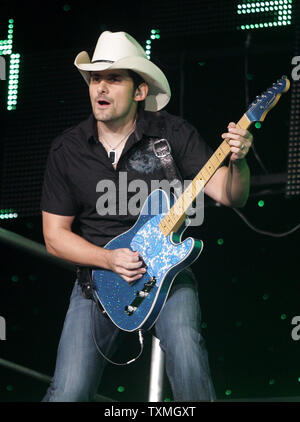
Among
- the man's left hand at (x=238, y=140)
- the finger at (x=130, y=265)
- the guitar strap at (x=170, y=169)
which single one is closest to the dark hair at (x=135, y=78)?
the guitar strap at (x=170, y=169)

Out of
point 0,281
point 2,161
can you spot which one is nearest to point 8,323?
point 0,281

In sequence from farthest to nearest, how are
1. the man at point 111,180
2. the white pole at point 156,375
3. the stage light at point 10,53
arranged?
1. the stage light at point 10,53
2. the white pole at point 156,375
3. the man at point 111,180

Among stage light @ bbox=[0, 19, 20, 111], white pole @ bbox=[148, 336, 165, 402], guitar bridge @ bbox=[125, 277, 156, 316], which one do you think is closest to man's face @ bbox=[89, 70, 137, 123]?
guitar bridge @ bbox=[125, 277, 156, 316]

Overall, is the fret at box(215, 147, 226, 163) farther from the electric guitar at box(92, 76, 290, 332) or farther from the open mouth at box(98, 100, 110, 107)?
the open mouth at box(98, 100, 110, 107)

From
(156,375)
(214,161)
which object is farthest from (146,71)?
(156,375)

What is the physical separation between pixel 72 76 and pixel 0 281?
1.47 metres

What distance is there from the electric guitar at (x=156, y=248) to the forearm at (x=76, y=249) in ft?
0.25

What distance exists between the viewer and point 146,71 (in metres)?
3.76

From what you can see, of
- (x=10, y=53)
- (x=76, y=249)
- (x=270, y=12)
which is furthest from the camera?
(x=10, y=53)

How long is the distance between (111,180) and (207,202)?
55.2 inches

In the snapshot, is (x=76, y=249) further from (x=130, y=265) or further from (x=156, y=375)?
(x=156, y=375)

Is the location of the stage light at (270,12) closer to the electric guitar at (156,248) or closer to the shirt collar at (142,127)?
the shirt collar at (142,127)

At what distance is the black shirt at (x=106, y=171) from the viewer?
3646 millimetres

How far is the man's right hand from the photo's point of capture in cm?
345
